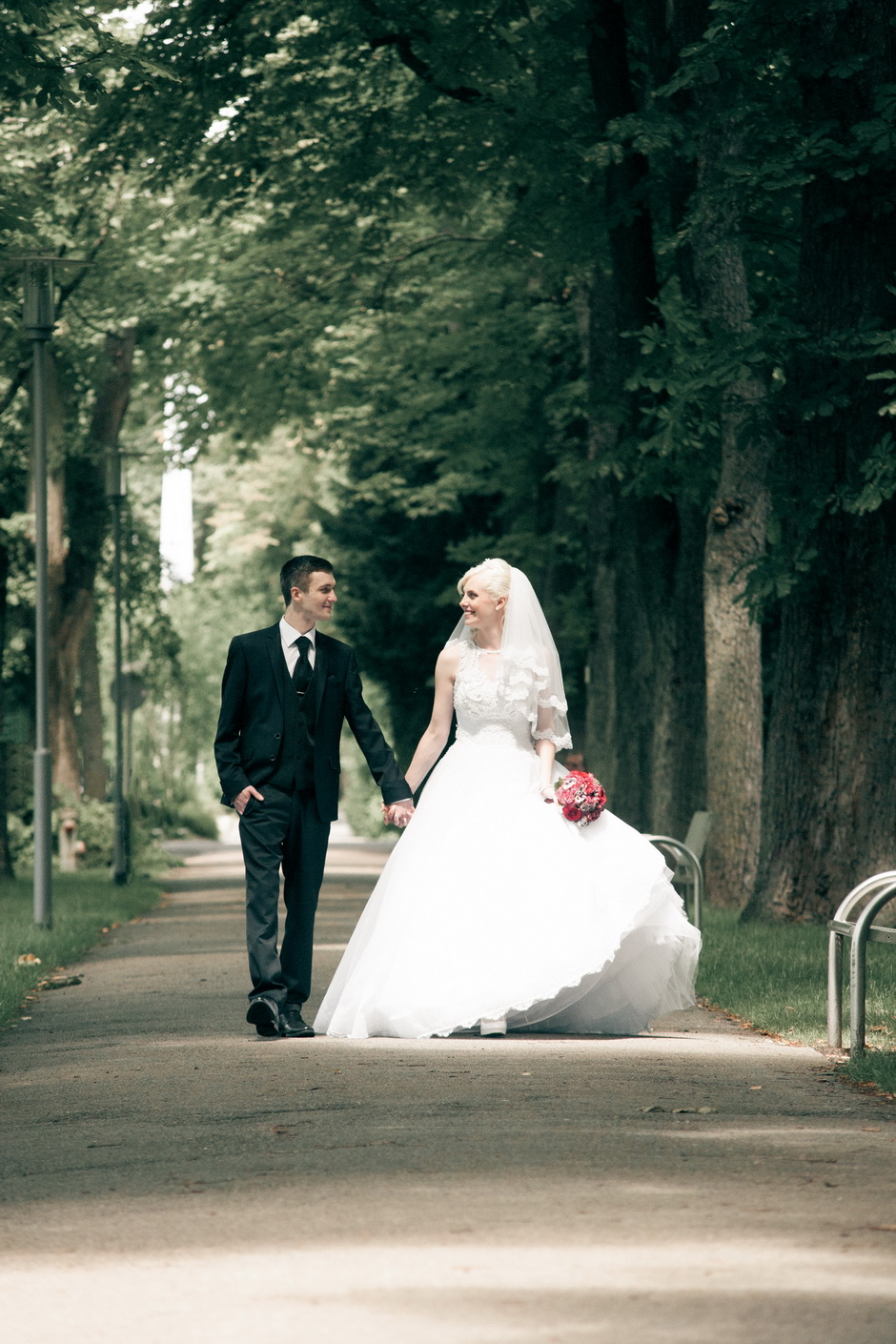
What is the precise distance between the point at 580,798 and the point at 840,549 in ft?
17.5

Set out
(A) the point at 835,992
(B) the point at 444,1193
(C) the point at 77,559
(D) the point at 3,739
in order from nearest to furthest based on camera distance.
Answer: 1. (B) the point at 444,1193
2. (A) the point at 835,992
3. (D) the point at 3,739
4. (C) the point at 77,559

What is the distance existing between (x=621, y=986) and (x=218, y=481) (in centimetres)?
4223

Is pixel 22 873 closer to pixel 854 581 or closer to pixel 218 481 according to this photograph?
pixel 218 481

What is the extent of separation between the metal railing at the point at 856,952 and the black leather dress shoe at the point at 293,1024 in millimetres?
2395

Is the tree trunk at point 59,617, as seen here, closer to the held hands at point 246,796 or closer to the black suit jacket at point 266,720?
the black suit jacket at point 266,720

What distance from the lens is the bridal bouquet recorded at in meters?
10.0

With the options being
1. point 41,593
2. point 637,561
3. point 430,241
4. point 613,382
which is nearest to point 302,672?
point 41,593

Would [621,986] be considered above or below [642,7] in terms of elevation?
below

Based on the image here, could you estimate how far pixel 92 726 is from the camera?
3922 centimetres

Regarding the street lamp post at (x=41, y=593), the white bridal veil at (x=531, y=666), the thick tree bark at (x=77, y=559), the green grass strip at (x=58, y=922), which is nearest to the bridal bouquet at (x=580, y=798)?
the white bridal veil at (x=531, y=666)

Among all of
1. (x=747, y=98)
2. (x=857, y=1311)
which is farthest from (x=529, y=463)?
(x=857, y=1311)

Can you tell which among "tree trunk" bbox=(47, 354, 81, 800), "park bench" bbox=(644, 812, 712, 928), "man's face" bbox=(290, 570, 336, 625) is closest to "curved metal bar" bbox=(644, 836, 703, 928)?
"park bench" bbox=(644, 812, 712, 928)

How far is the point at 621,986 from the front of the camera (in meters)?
9.92

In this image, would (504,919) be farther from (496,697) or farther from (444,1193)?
(444,1193)
